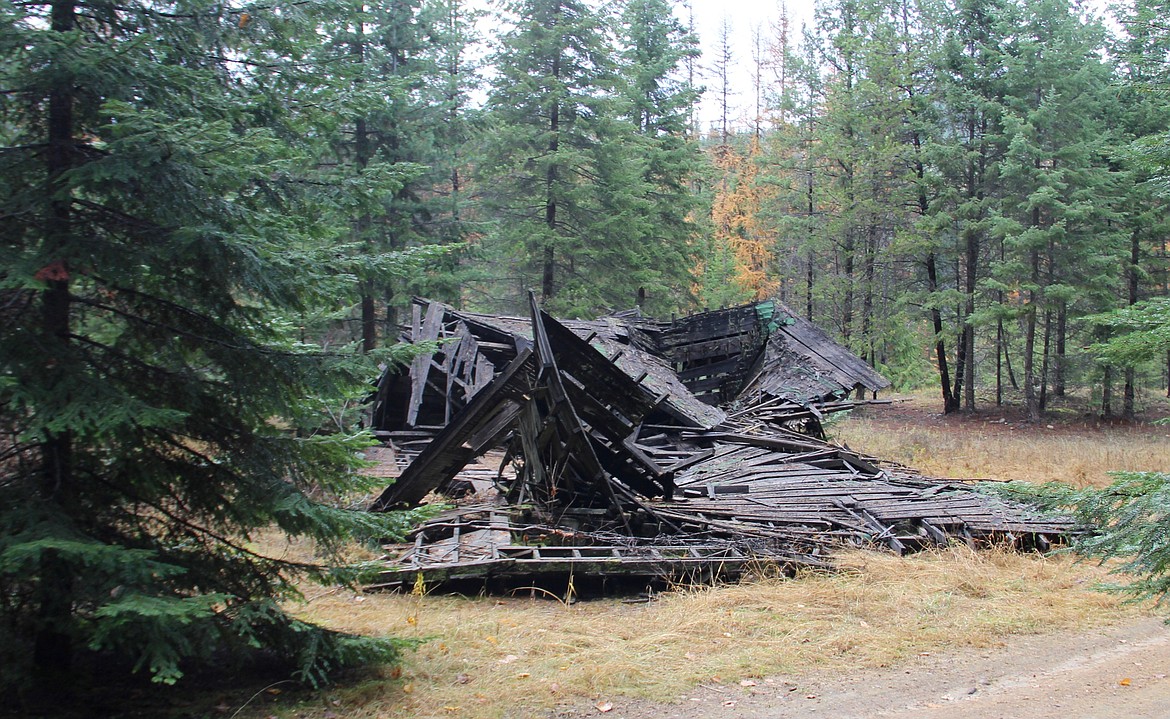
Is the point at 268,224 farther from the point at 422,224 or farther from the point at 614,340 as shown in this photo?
the point at 422,224

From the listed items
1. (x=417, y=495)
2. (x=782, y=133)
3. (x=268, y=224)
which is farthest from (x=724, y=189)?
(x=268, y=224)

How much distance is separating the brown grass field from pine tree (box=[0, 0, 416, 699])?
2.71 feet

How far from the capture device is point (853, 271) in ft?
105

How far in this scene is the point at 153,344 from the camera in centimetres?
514

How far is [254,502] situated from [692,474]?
31.1ft

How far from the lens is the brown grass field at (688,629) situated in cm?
558

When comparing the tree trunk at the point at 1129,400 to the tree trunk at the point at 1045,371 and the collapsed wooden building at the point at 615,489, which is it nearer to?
the tree trunk at the point at 1045,371

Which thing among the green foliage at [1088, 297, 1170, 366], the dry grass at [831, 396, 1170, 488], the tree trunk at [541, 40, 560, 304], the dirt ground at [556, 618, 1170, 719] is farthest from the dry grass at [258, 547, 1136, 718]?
the tree trunk at [541, 40, 560, 304]

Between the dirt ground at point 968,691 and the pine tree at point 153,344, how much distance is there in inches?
98.6

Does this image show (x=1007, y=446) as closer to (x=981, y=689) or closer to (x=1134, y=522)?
(x=981, y=689)

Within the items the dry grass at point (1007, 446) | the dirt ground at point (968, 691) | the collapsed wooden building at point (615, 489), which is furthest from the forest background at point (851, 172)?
the dirt ground at point (968, 691)

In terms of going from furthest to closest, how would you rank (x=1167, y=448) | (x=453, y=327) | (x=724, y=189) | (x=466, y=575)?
1. (x=724, y=189)
2. (x=1167, y=448)
3. (x=453, y=327)
4. (x=466, y=575)

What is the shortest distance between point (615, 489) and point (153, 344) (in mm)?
6447

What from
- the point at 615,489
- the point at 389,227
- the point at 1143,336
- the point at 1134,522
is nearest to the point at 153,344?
the point at 1134,522
